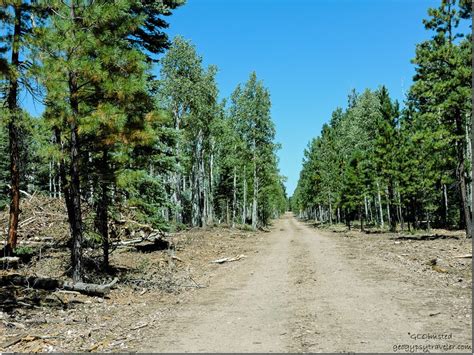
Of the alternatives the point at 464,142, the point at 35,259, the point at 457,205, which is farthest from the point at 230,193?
the point at 35,259

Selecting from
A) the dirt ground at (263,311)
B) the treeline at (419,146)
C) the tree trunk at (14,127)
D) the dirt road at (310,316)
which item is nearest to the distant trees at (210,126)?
the treeline at (419,146)

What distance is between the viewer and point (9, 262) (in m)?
14.7

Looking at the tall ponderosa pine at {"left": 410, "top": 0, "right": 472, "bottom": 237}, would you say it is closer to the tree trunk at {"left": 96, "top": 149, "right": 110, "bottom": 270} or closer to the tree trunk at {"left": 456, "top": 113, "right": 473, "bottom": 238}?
the tree trunk at {"left": 456, "top": 113, "right": 473, "bottom": 238}

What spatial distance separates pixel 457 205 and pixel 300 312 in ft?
142

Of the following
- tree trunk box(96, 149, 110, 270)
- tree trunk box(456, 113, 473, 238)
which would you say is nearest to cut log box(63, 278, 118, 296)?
tree trunk box(96, 149, 110, 270)

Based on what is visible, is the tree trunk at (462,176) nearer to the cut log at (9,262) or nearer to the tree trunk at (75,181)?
the tree trunk at (75,181)

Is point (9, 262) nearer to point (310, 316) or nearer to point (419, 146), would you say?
point (310, 316)

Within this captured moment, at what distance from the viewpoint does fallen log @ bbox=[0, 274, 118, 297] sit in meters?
11.6

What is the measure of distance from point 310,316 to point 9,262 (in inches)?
449

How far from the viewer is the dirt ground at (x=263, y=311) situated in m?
7.40

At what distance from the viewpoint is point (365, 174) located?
147 ft

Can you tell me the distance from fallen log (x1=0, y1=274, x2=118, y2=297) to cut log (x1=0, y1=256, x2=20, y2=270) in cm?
282

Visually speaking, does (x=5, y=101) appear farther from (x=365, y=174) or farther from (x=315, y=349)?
(x=365, y=174)

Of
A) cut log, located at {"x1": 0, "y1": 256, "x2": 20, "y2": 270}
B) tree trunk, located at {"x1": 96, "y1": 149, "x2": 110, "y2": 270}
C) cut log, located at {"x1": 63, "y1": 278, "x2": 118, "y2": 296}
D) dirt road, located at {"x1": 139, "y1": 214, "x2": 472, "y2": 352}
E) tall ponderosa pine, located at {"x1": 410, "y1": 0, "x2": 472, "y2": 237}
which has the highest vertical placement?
tall ponderosa pine, located at {"x1": 410, "y1": 0, "x2": 472, "y2": 237}
